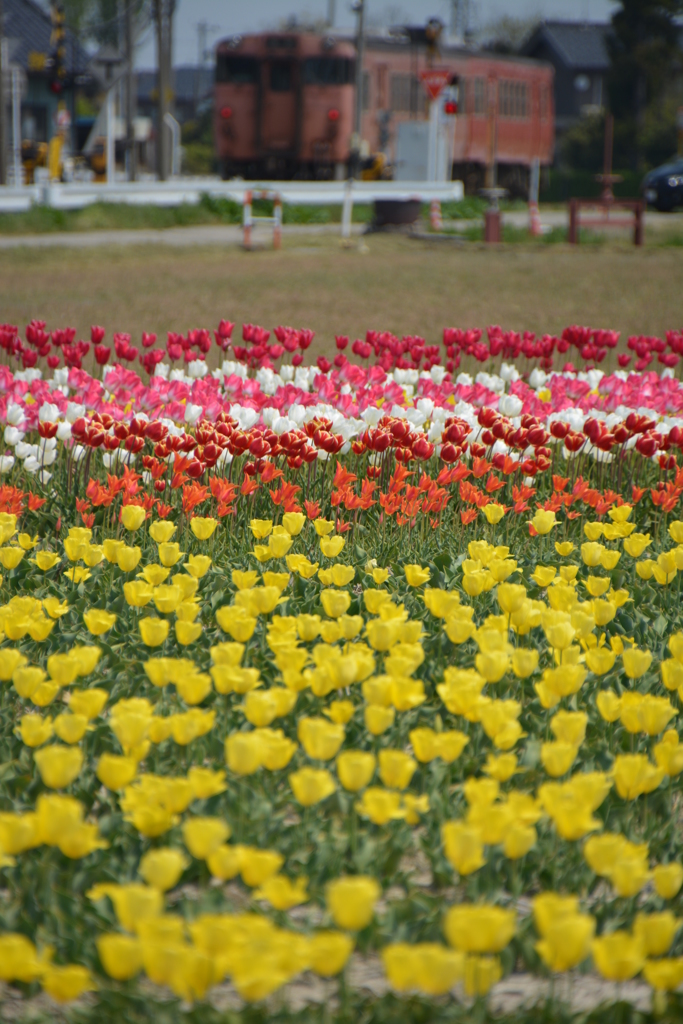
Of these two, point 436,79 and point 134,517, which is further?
point 436,79

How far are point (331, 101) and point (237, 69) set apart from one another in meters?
2.58

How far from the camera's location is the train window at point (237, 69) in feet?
96.3

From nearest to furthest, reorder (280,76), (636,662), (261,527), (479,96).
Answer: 1. (636,662)
2. (261,527)
3. (280,76)
4. (479,96)

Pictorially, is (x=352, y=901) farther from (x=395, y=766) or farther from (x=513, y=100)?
(x=513, y=100)

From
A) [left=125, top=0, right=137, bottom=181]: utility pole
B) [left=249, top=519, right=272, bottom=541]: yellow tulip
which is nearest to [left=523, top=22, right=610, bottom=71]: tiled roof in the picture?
[left=125, top=0, right=137, bottom=181]: utility pole

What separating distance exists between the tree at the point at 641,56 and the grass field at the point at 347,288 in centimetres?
3558

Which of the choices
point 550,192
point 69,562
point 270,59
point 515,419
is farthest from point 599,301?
point 550,192

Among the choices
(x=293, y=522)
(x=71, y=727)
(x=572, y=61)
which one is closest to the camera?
(x=71, y=727)

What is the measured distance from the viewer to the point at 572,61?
242 ft

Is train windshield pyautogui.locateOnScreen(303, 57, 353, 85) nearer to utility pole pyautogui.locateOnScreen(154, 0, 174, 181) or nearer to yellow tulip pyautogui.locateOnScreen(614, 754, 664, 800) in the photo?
utility pole pyautogui.locateOnScreen(154, 0, 174, 181)

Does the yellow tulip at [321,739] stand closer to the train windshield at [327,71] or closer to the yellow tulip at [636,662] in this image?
the yellow tulip at [636,662]

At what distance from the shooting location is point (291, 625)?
8.97 feet

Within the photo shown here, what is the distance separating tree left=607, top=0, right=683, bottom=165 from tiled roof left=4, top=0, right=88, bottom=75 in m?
24.6

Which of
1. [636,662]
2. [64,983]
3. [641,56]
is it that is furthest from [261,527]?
[641,56]
